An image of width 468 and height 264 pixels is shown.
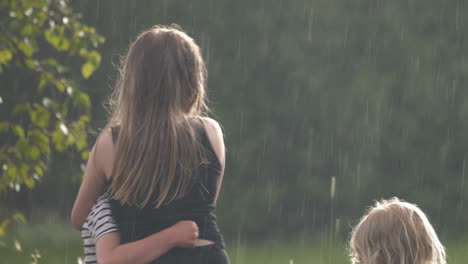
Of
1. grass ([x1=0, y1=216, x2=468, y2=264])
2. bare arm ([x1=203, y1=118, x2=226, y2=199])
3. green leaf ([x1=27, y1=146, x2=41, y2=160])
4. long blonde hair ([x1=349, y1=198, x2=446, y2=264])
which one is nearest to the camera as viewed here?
bare arm ([x1=203, y1=118, x2=226, y2=199])

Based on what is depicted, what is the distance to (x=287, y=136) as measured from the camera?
28.1 feet

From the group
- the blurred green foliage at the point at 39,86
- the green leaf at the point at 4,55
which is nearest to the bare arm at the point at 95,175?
the blurred green foliage at the point at 39,86

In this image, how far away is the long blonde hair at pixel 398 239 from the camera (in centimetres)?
251

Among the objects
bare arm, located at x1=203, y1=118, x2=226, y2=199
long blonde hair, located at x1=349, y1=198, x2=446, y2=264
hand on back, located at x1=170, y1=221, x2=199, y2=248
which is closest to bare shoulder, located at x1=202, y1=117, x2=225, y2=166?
bare arm, located at x1=203, y1=118, x2=226, y2=199

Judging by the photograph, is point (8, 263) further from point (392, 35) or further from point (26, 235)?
point (392, 35)

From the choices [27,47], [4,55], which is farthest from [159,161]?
[4,55]

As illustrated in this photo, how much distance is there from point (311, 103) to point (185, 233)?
647 cm

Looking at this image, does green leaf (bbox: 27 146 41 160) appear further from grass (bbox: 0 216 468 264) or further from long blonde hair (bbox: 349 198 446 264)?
grass (bbox: 0 216 468 264)

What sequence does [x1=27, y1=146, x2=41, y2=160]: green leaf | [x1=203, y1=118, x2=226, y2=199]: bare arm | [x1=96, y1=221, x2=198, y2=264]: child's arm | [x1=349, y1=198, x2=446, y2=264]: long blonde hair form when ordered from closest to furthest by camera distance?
[x1=96, y1=221, x2=198, y2=264]: child's arm → [x1=203, y1=118, x2=226, y2=199]: bare arm → [x1=349, y1=198, x2=446, y2=264]: long blonde hair → [x1=27, y1=146, x2=41, y2=160]: green leaf

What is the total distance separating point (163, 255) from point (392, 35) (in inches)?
272

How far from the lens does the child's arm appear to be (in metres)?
2.14

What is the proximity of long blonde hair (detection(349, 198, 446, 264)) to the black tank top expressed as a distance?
1.89ft

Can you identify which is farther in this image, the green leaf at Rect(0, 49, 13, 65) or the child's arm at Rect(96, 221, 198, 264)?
the green leaf at Rect(0, 49, 13, 65)

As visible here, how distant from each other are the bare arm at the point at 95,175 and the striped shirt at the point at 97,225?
25 millimetres
